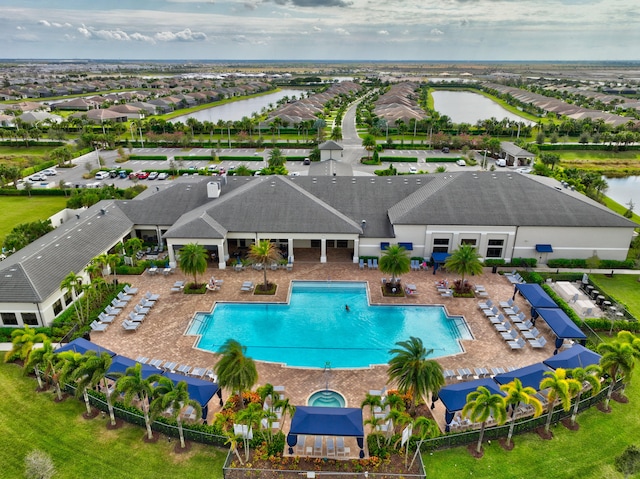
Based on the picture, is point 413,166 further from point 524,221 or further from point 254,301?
point 254,301

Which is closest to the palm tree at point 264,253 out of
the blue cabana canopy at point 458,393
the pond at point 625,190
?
the blue cabana canopy at point 458,393

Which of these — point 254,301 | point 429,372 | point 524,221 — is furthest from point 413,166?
point 429,372

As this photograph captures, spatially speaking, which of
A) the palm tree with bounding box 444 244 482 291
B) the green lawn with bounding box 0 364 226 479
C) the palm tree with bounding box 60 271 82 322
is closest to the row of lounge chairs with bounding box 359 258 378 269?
the palm tree with bounding box 444 244 482 291

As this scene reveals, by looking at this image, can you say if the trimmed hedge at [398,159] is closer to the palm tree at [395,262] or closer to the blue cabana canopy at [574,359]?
the palm tree at [395,262]

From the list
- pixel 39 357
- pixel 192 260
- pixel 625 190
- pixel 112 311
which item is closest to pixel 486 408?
Result: pixel 39 357

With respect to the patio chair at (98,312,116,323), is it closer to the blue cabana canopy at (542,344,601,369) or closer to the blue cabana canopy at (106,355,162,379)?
the blue cabana canopy at (106,355,162,379)

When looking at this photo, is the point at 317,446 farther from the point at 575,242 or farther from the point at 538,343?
the point at 575,242
